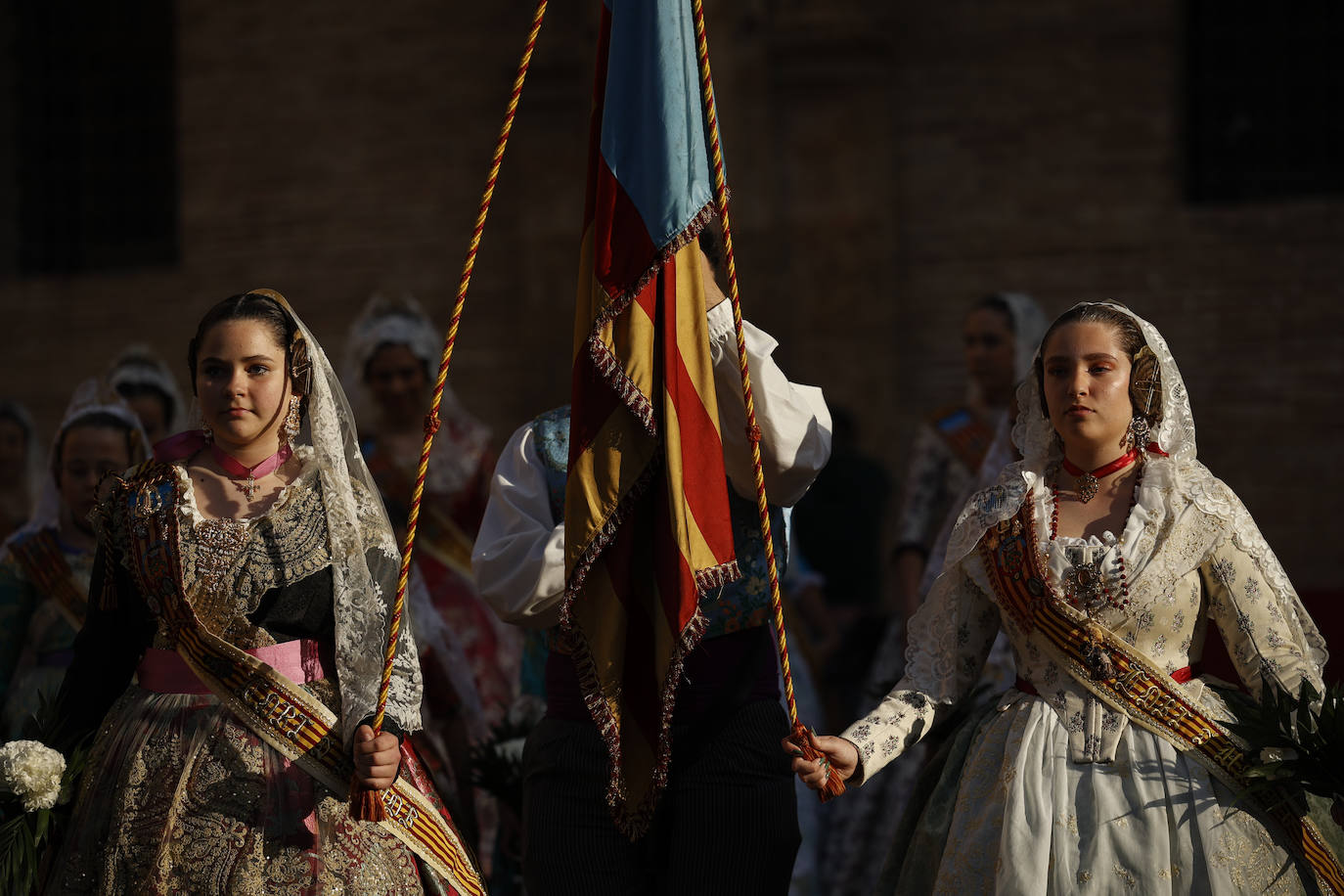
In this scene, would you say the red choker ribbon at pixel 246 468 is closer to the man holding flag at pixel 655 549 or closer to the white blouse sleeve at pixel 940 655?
the man holding flag at pixel 655 549

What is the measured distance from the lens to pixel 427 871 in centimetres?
426

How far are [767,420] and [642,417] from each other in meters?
0.27

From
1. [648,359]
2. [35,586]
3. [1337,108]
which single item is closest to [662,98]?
[648,359]

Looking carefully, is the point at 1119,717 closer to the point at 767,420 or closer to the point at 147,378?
the point at 767,420

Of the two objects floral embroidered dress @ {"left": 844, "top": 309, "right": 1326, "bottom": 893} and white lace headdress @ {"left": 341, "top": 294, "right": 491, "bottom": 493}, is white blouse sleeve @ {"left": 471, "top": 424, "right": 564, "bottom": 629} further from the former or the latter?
white lace headdress @ {"left": 341, "top": 294, "right": 491, "bottom": 493}

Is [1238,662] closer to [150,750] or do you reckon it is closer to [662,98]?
[662,98]

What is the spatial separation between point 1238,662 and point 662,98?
174 cm

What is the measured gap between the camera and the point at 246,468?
4469 mm

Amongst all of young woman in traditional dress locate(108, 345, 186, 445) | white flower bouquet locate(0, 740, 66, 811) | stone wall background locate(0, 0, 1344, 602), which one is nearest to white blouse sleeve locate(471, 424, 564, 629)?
white flower bouquet locate(0, 740, 66, 811)

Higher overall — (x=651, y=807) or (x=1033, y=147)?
(x=1033, y=147)

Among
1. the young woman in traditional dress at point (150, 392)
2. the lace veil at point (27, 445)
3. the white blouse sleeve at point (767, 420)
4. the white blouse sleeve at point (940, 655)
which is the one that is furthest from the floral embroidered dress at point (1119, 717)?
the lace veil at point (27, 445)

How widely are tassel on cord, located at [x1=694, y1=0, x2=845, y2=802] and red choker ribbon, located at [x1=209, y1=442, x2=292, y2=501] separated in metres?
1.13

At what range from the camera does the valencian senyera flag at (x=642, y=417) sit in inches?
159

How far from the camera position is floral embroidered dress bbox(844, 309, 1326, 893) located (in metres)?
3.97
